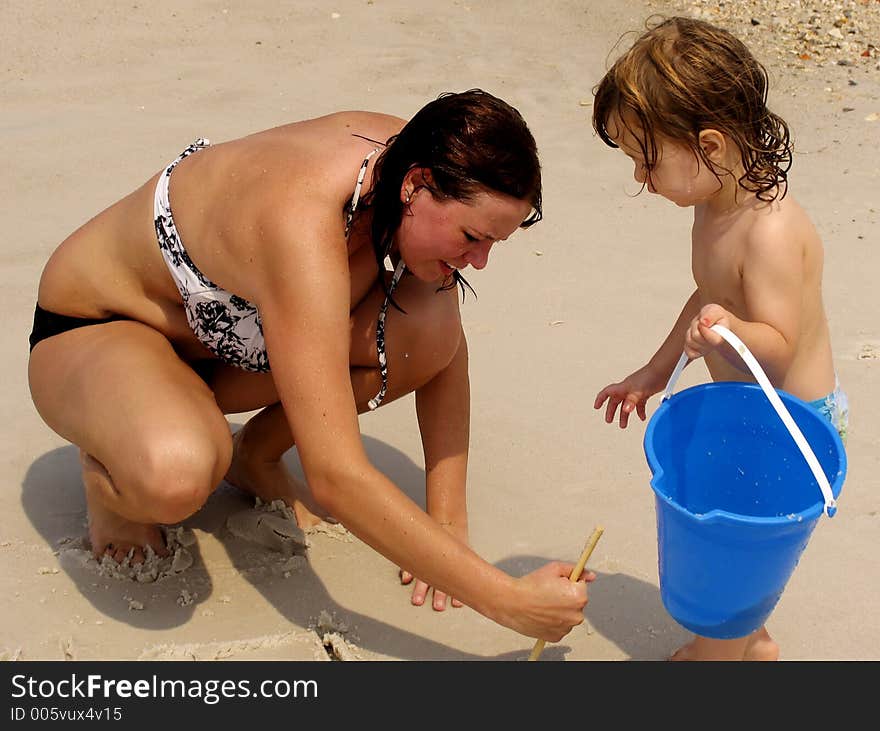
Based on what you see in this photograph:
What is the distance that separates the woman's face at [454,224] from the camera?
202 cm

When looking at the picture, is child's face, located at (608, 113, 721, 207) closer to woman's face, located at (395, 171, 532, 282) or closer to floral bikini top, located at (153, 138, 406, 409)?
woman's face, located at (395, 171, 532, 282)

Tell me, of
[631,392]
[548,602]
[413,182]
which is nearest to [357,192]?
[413,182]

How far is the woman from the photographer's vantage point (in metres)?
2.01

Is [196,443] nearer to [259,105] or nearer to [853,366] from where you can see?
[853,366]

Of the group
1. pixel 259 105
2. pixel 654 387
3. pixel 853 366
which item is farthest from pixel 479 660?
pixel 259 105

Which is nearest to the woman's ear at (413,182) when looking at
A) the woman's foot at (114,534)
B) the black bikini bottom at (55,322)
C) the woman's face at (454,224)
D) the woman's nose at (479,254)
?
the woman's face at (454,224)

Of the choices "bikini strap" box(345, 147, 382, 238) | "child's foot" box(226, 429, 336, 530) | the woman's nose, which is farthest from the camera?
"child's foot" box(226, 429, 336, 530)

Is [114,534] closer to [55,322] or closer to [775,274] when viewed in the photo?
[55,322]

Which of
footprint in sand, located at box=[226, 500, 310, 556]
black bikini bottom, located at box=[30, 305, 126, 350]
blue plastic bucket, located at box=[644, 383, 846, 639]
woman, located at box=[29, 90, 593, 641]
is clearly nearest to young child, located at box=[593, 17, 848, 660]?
blue plastic bucket, located at box=[644, 383, 846, 639]

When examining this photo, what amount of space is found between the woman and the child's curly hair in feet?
0.82

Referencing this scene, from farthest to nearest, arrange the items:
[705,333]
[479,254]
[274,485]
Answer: [274,485], [479,254], [705,333]

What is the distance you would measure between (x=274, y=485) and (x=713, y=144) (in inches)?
50.2

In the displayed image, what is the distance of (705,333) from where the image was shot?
196 cm
